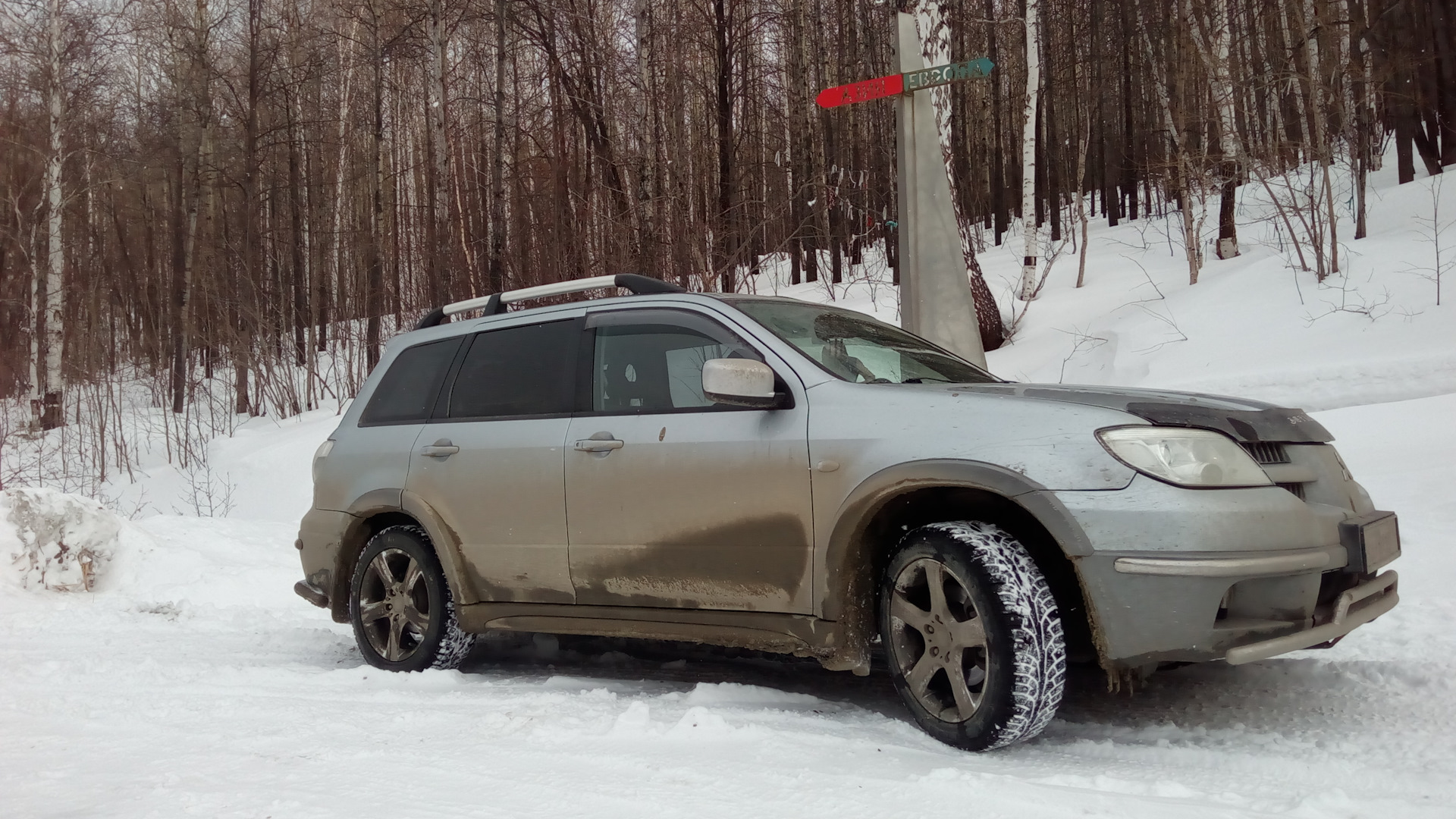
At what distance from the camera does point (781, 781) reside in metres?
3.08

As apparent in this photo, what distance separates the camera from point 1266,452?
332cm

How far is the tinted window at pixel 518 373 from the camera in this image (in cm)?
462

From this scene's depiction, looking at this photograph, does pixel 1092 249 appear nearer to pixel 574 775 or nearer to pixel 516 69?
pixel 516 69

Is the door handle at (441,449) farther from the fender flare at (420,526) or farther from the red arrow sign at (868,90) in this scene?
the red arrow sign at (868,90)

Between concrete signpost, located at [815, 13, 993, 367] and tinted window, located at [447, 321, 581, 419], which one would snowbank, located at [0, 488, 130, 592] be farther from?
concrete signpost, located at [815, 13, 993, 367]

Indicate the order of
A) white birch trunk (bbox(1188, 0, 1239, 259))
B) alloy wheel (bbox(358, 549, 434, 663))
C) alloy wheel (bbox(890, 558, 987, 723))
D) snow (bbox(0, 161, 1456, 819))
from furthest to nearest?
1. white birch trunk (bbox(1188, 0, 1239, 259))
2. alloy wheel (bbox(358, 549, 434, 663))
3. alloy wheel (bbox(890, 558, 987, 723))
4. snow (bbox(0, 161, 1456, 819))

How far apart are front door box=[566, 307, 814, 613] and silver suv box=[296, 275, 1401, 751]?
0.01m

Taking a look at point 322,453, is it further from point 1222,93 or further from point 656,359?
point 1222,93

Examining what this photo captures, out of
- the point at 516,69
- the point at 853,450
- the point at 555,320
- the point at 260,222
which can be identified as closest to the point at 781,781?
the point at 853,450

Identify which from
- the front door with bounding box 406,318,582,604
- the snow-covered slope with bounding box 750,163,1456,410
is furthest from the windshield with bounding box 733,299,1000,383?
the snow-covered slope with bounding box 750,163,1456,410

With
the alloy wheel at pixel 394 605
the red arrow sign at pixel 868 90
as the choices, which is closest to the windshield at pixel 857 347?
the alloy wheel at pixel 394 605

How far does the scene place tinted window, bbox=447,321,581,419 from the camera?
15.1 feet

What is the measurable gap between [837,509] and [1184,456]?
1.13m

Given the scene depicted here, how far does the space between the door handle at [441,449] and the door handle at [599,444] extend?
847 mm
